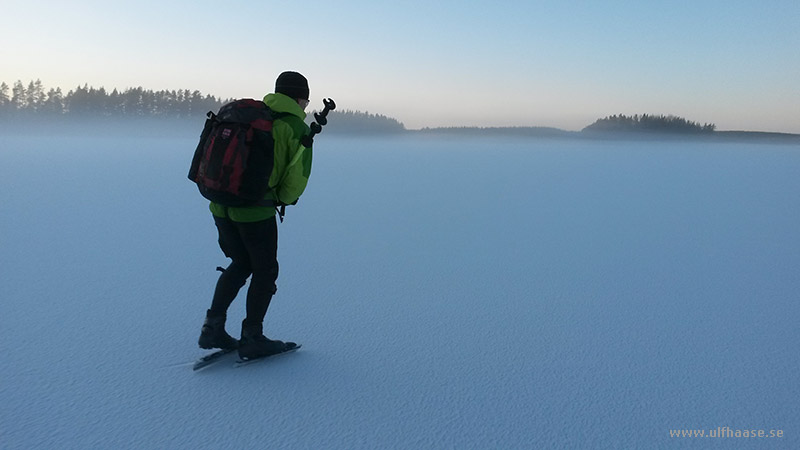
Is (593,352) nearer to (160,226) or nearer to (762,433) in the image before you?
(762,433)

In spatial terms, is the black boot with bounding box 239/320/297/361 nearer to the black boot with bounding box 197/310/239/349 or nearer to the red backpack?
the black boot with bounding box 197/310/239/349

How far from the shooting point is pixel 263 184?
2.99 metres

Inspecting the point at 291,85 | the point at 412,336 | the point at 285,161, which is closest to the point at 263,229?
the point at 285,161

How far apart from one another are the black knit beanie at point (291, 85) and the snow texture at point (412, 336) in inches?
69.5

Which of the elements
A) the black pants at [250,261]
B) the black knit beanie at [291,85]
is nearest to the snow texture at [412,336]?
the black pants at [250,261]

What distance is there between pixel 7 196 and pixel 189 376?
975 cm

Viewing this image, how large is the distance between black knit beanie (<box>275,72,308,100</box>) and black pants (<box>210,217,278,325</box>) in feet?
2.62

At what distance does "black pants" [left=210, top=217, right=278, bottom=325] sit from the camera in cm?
322

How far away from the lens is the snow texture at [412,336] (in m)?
2.75

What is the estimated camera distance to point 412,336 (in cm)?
391

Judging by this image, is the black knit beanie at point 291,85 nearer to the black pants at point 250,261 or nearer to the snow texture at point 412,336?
the black pants at point 250,261

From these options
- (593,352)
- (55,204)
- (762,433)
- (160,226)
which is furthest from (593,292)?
(55,204)

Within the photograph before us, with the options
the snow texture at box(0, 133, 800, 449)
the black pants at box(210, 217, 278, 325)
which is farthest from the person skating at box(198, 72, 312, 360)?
the snow texture at box(0, 133, 800, 449)

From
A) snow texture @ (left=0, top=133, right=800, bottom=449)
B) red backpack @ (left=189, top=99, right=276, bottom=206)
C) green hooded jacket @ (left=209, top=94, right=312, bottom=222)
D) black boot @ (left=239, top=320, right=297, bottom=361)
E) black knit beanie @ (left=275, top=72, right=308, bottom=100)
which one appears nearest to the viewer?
snow texture @ (left=0, top=133, right=800, bottom=449)
